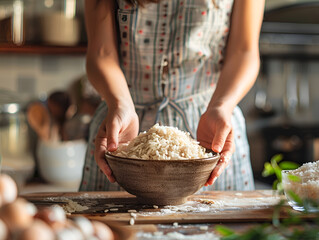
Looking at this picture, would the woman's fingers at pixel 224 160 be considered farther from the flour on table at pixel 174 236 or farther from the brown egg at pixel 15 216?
the brown egg at pixel 15 216

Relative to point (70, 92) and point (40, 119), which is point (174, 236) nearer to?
point (40, 119)

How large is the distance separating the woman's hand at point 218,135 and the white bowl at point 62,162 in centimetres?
120

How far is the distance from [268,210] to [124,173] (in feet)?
1.07

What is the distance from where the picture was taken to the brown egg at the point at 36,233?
55 centimetres

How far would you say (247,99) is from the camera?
2709 mm

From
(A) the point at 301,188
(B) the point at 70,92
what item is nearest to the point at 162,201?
(A) the point at 301,188

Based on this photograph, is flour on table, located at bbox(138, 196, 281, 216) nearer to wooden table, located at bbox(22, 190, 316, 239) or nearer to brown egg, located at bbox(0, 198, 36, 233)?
wooden table, located at bbox(22, 190, 316, 239)

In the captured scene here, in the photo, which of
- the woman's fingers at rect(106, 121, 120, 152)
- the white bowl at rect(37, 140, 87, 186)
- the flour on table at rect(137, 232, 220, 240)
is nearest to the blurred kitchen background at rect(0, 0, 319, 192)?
the white bowl at rect(37, 140, 87, 186)

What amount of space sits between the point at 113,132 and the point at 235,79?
0.42 metres

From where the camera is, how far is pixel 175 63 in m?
1.38

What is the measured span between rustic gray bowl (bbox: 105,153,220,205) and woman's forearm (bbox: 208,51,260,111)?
252 mm

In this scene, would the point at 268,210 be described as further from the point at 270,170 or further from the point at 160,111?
the point at 160,111

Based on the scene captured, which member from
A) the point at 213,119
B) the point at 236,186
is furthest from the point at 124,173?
the point at 236,186

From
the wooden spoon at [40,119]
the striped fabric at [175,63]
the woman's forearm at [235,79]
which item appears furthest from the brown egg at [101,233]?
the wooden spoon at [40,119]
